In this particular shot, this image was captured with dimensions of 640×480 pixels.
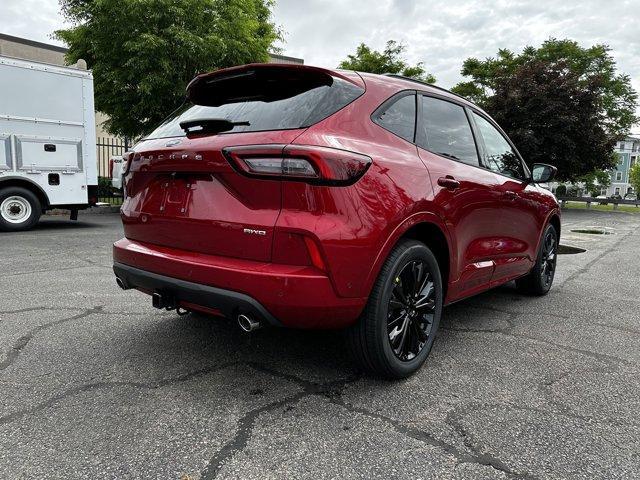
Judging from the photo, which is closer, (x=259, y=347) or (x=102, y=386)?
(x=102, y=386)

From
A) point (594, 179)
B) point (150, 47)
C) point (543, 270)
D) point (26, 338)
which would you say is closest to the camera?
point (26, 338)

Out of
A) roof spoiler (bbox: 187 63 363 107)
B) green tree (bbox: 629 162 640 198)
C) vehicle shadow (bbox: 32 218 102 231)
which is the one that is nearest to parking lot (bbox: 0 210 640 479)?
roof spoiler (bbox: 187 63 363 107)

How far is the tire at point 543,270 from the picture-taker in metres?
4.92

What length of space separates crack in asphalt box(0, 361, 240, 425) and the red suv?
0.45 meters

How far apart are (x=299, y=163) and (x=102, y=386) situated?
5.32ft

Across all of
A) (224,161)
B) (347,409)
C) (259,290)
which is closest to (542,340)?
(347,409)

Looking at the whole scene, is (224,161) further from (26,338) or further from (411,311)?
(26,338)

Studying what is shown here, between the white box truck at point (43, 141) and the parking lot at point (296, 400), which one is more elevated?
the white box truck at point (43, 141)

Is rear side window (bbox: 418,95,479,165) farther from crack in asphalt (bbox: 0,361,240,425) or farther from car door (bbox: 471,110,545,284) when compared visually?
crack in asphalt (bbox: 0,361,240,425)

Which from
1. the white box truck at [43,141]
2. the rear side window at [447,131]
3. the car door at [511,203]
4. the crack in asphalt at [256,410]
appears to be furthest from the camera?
the white box truck at [43,141]

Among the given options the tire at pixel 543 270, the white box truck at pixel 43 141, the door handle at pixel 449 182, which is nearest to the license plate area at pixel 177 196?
the door handle at pixel 449 182

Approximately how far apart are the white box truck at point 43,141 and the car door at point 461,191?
8.30m

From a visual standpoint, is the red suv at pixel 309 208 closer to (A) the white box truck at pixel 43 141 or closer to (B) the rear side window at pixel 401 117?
(B) the rear side window at pixel 401 117

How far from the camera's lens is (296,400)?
2504 mm
